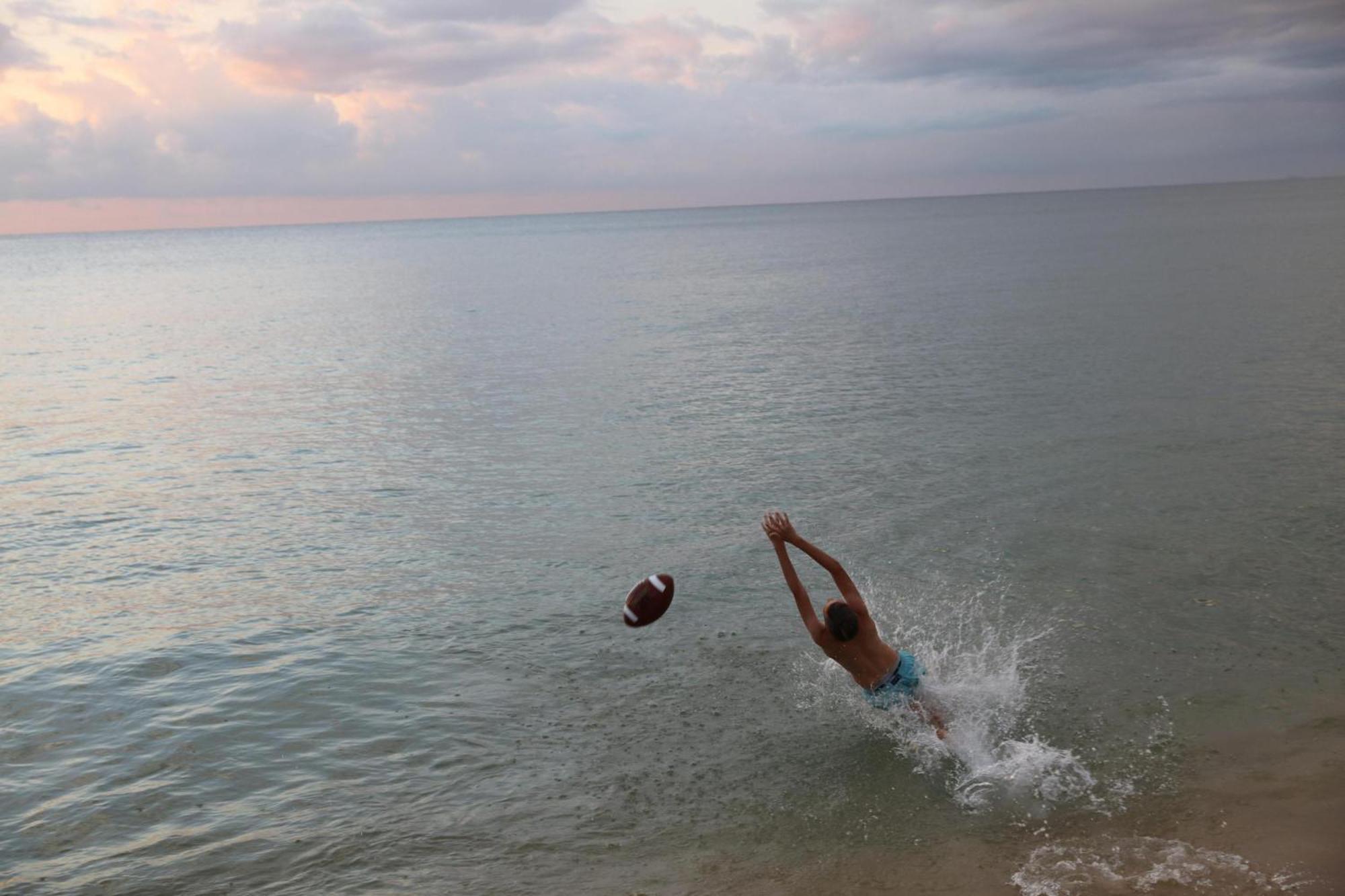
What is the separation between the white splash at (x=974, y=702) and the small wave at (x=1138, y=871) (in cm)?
63

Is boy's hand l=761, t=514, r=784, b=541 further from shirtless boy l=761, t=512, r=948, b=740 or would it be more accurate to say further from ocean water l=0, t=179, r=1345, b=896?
ocean water l=0, t=179, r=1345, b=896

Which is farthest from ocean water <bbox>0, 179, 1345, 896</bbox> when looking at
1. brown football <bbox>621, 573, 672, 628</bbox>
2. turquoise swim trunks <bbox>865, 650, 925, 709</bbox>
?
brown football <bbox>621, 573, 672, 628</bbox>

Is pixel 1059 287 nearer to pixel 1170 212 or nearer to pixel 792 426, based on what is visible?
pixel 792 426

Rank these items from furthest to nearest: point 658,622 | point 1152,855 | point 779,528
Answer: point 658,622, point 779,528, point 1152,855

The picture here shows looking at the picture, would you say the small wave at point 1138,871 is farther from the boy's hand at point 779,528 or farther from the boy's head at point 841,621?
the boy's hand at point 779,528

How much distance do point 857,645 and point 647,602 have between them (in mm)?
1914

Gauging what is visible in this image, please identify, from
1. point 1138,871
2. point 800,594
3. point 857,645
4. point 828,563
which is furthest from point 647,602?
point 1138,871

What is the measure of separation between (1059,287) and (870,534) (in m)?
38.0

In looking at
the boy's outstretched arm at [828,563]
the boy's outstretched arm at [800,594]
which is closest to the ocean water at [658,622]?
the boy's outstretched arm at [800,594]

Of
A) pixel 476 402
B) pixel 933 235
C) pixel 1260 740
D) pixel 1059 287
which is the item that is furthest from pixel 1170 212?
pixel 1260 740

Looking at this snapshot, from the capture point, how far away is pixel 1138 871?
24.5 feet

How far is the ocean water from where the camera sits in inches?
337

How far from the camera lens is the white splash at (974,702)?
8734 mm

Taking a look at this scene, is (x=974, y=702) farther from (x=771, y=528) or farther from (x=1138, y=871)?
(x=771, y=528)
